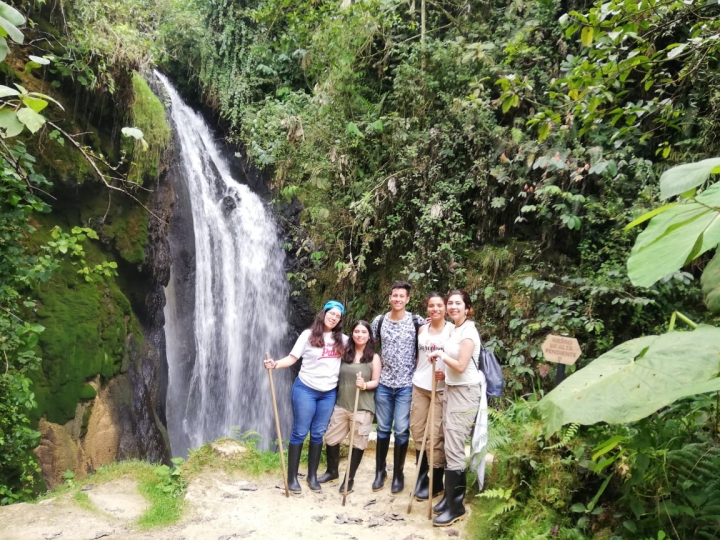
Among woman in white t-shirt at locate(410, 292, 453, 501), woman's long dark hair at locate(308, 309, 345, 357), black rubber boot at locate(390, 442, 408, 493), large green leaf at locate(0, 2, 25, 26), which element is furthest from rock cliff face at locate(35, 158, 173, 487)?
large green leaf at locate(0, 2, 25, 26)

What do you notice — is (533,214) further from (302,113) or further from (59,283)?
(59,283)

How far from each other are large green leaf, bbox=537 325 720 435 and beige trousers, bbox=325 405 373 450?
329 cm

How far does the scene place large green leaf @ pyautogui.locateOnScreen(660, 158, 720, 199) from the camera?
1198mm

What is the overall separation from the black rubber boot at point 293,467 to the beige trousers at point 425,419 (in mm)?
1096

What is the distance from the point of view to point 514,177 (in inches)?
276

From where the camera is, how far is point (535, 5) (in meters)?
7.40

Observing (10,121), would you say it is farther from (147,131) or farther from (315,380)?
A: (147,131)

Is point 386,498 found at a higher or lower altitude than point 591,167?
lower

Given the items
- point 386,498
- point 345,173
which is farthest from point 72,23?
point 386,498

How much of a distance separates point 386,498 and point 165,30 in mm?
12046

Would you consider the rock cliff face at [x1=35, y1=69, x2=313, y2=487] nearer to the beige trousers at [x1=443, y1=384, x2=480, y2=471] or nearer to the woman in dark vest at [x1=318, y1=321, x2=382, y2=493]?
the woman in dark vest at [x1=318, y1=321, x2=382, y2=493]

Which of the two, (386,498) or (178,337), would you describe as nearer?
(386,498)

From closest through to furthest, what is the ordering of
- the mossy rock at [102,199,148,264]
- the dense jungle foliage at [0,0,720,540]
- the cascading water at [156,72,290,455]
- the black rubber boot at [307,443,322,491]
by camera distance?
the dense jungle foliage at [0,0,720,540] → the black rubber boot at [307,443,322,491] → the mossy rock at [102,199,148,264] → the cascading water at [156,72,290,455]

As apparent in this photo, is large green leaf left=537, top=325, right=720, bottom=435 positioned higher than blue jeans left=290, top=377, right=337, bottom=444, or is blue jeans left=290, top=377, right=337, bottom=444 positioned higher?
large green leaf left=537, top=325, right=720, bottom=435
